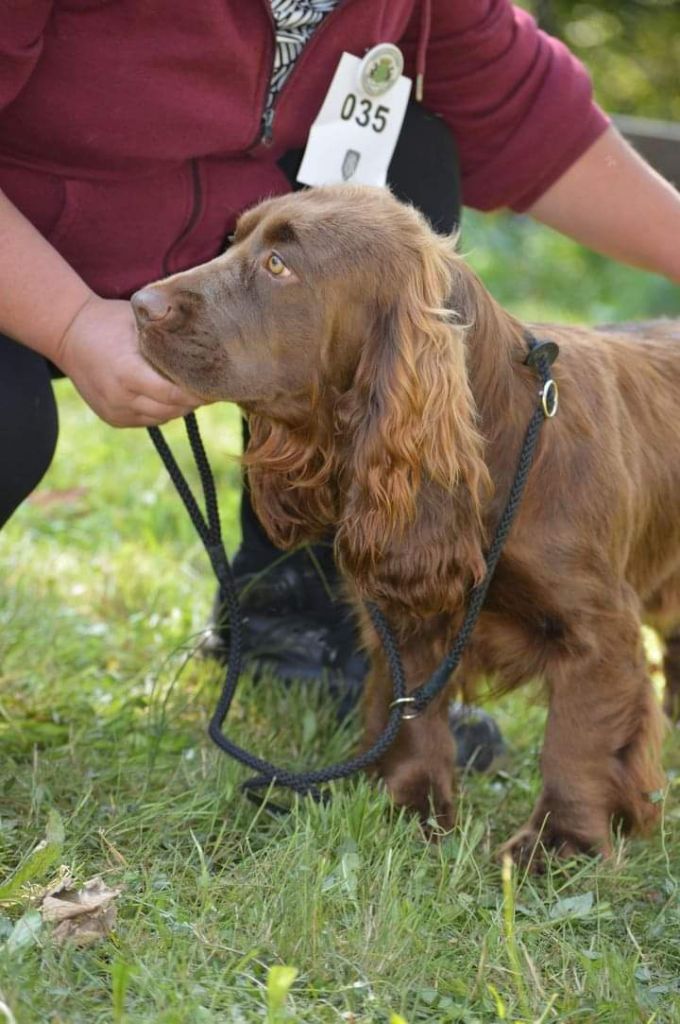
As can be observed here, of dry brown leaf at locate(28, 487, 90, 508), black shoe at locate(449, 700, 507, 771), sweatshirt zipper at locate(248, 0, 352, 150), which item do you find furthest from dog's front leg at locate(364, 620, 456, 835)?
dry brown leaf at locate(28, 487, 90, 508)

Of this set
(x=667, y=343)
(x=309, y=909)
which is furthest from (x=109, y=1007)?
(x=667, y=343)

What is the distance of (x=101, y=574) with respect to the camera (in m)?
3.53

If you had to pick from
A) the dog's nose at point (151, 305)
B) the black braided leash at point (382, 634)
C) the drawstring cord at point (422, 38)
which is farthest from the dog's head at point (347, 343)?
the drawstring cord at point (422, 38)

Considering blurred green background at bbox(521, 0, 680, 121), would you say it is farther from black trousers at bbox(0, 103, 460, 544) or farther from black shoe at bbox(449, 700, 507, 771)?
black shoe at bbox(449, 700, 507, 771)

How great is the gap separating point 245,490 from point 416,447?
3.08 feet

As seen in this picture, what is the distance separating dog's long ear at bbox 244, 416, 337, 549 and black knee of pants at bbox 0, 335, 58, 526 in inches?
15.6

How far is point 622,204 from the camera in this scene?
3.06 m

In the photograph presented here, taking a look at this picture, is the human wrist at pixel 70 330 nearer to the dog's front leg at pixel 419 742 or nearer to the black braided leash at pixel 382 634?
the black braided leash at pixel 382 634

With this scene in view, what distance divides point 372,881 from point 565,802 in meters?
0.48

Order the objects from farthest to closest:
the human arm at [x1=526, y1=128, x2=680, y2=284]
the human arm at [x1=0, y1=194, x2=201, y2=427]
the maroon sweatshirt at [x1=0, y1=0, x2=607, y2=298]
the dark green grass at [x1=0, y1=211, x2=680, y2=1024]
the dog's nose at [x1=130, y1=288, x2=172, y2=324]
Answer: the human arm at [x1=526, y1=128, x2=680, y2=284], the maroon sweatshirt at [x1=0, y1=0, x2=607, y2=298], the human arm at [x1=0, y1=194, x2=201, y2=427], the dog's nose at [x1=130, y1=288, x2=172, y2=324], the dark green grass at [x1=0, y1=211, x2=680, y2=1024]

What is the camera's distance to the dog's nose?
7.10 ft

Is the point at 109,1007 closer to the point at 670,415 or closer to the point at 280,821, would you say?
the point at 280,821

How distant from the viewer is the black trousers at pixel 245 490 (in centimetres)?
250

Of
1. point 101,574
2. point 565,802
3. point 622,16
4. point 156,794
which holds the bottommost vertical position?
point 622,16
